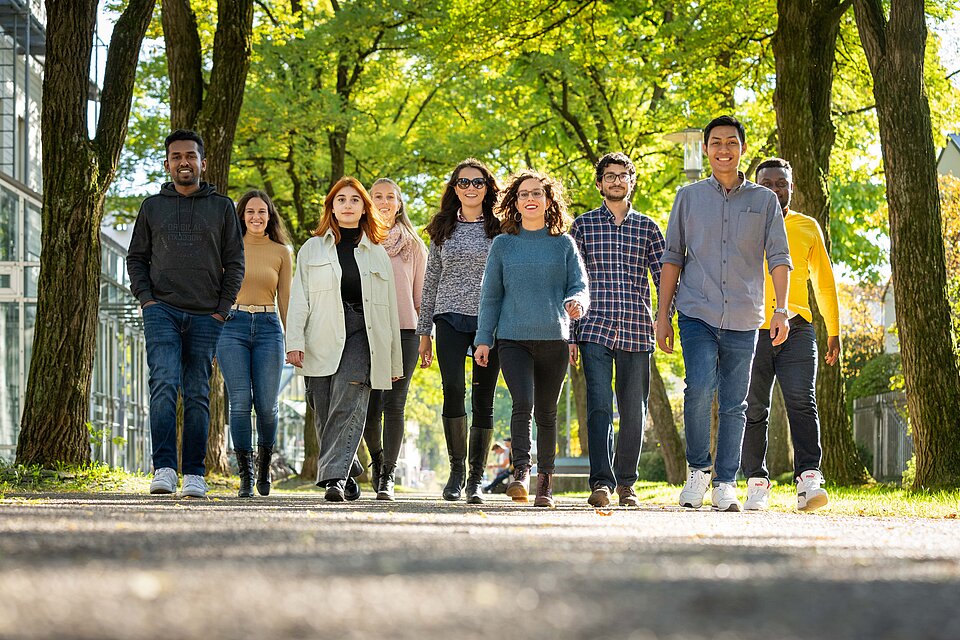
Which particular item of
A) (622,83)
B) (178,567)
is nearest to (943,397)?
(178,567)

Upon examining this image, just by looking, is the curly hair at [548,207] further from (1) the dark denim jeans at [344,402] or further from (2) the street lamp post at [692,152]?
(2) the street lamp post at [692,152]

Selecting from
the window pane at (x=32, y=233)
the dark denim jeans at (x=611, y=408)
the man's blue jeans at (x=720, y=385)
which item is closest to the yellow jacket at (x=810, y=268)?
the man's blue jeans at (x=720, y=385)

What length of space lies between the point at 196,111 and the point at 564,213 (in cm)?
655

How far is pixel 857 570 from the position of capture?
4.30 meters

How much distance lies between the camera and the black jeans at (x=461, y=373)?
32.9 ft

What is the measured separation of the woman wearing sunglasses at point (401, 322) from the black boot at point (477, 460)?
78 cm

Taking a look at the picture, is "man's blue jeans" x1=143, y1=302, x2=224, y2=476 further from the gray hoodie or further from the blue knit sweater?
the blue knit sweater

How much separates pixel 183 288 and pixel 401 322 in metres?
1.79

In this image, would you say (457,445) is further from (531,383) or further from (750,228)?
(750,228)

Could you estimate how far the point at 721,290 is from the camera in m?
9.13

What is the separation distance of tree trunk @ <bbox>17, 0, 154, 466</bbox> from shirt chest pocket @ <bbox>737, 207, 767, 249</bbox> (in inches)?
221

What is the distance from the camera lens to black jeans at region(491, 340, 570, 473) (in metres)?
9.52

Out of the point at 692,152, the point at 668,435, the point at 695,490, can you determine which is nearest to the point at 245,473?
the point at 695,490

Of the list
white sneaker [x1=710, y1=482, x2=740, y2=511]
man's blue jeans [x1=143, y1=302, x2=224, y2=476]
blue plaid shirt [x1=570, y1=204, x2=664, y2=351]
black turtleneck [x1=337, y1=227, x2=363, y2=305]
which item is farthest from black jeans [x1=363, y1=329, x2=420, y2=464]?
white sneaker [x1=710, y1=482, x2=740, y2=511]
